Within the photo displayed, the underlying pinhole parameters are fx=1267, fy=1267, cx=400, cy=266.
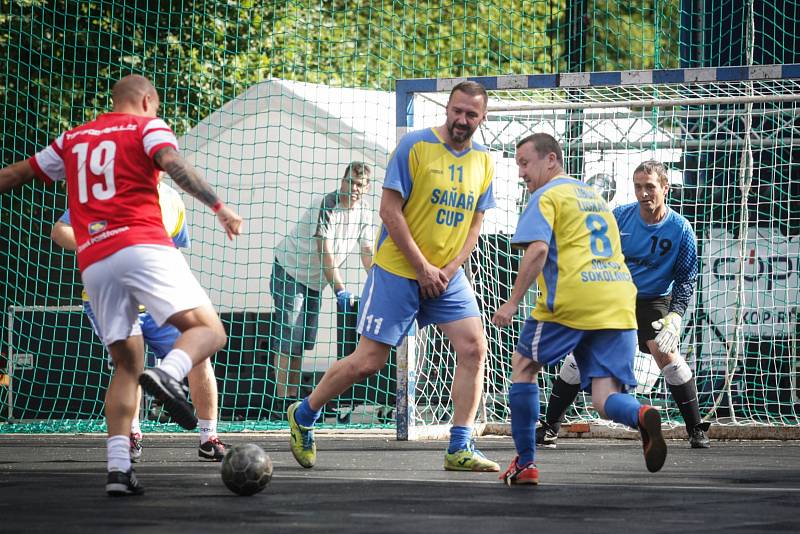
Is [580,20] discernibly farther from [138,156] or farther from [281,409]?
[138,156]

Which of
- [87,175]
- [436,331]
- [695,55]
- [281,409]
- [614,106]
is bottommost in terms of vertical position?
[281,409]

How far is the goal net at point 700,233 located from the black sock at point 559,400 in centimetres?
143

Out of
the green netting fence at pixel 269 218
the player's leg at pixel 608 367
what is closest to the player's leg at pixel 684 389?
the green netting fence at pixel 269 218

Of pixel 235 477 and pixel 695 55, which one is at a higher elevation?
pixel 695 55

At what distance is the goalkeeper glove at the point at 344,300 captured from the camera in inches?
407

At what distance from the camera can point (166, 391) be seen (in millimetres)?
4848

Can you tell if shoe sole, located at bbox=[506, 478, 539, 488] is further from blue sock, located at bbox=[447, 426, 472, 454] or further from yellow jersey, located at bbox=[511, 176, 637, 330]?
blue sock, located at bbox=[447, 426, 472, 454]

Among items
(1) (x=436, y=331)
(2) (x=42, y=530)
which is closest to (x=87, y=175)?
(2) (x=42, y=530)

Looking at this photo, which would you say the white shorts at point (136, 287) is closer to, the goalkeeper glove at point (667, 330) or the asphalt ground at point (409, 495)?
the asphalt ground at point (409, 495)

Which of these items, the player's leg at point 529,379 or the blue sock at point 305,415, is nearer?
the player's leg at point 529,379

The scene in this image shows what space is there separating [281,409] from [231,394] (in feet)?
1.64

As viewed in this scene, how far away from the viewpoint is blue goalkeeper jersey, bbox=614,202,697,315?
28.9 ft

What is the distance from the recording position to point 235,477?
5254 millimetres

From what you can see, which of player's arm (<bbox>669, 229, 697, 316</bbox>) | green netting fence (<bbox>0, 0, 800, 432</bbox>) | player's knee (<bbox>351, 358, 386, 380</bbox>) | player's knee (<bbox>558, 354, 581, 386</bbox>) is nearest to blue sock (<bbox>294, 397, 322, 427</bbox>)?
player's knee (<bbox>351, 358, 386, 380</bbox>)
